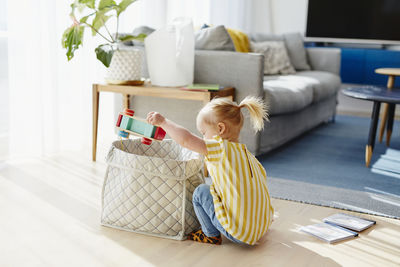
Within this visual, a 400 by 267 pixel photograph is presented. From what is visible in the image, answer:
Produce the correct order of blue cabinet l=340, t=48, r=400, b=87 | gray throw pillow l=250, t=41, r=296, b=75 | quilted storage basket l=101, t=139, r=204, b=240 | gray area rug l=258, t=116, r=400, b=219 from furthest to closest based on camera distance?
blue cabinet l=340, t=48, r=400, b=87
gray throw pillow l=250, t=41, r=296, b=75
gray area rug l=258, t=116, r=400, b=219
quilted storage basket l=101, t=139, r=204, b=240

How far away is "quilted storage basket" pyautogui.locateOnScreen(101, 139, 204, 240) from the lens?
169 centimetres

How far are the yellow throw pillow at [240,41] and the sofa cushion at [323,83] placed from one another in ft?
1.77

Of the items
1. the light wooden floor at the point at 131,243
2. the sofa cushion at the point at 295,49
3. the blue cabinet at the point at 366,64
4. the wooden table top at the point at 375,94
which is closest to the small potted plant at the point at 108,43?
the light wooden floor at the point at 131,243

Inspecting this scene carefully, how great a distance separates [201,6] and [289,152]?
1.85 m

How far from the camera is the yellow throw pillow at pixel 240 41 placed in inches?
142

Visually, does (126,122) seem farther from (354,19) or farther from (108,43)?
(354,19)

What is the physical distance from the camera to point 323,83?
12.3 feet

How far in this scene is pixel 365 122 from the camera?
4512 mm

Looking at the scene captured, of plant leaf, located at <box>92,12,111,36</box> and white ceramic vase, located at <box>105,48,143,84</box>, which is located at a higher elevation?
plant leaf, located at <box>92,12,111,36</box>

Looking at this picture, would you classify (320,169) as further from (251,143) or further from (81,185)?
(81,185)

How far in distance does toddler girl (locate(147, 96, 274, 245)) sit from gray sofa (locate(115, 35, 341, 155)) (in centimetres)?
103

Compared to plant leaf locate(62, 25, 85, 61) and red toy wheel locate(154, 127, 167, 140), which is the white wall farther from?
red toy wheel locate(154, 127, 167, 140)

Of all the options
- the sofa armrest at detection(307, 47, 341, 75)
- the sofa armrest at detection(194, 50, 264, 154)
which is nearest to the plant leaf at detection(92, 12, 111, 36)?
the sofa armrest at detection(194, 50, 264, 154)

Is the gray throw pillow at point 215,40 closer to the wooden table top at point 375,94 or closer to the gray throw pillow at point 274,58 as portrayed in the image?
the wooden table top at point 375,94
